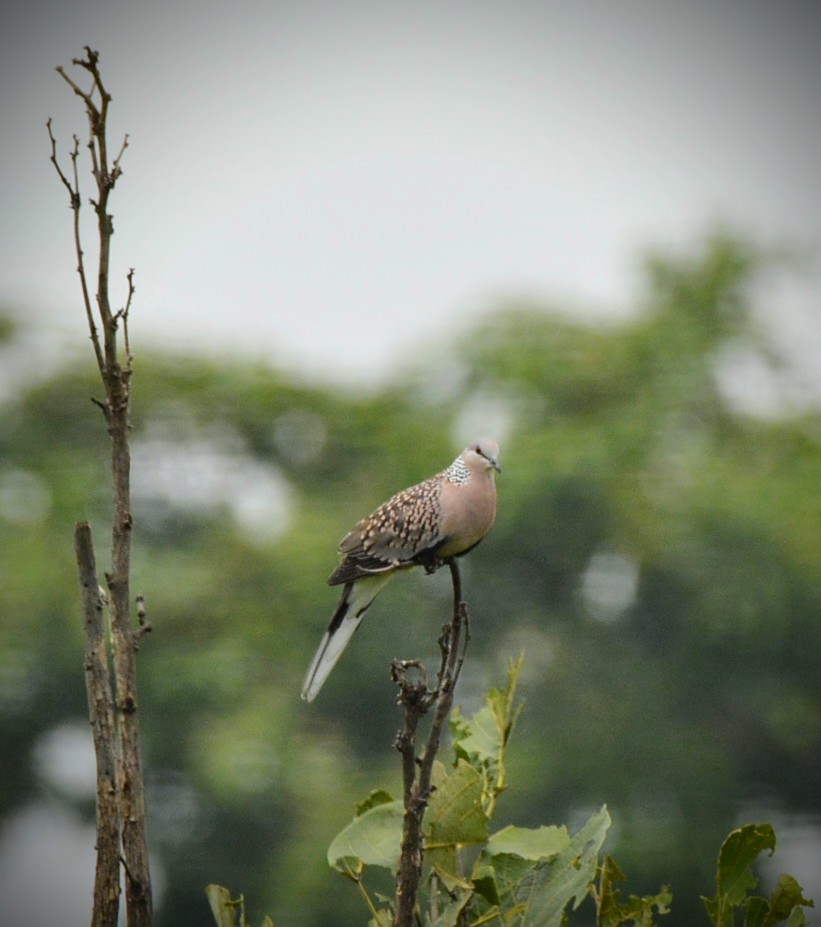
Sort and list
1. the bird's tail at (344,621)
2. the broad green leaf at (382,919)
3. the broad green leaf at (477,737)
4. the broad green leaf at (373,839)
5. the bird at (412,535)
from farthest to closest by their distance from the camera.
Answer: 1. the bird's tail at (344,621)
2. the bird at (412,535)
3. the broad green leaf at (477,737)
4. the broad green leaf at (373,839)
5. the broad green leaf at (382,919)

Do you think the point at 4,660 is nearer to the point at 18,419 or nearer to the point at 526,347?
the point at 18,419

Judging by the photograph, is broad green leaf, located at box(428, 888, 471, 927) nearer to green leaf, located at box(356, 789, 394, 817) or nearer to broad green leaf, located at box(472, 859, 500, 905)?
broad green leaf, located at box(472, 859, 500, 905)

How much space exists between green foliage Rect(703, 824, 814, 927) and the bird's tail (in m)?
1.23

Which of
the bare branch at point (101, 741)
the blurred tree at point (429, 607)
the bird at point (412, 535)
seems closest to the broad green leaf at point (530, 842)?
the bare branch at point (101, 741)

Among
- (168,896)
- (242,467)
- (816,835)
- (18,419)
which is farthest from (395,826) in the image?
(18,419)

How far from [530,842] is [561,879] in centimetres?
8

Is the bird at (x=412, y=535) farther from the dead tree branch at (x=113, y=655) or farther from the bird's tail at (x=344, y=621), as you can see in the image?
the dead tree branch at (x=113, y=655)

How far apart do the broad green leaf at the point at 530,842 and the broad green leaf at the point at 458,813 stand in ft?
0.14

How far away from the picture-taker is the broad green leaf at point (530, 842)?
2117 millimetres

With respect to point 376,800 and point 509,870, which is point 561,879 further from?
point 376,800

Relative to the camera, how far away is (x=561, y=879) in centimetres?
215

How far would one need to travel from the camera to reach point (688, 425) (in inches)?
769

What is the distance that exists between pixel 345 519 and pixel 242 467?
57.4 inches

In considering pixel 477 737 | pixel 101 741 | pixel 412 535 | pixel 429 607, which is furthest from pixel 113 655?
pixel 429 607
